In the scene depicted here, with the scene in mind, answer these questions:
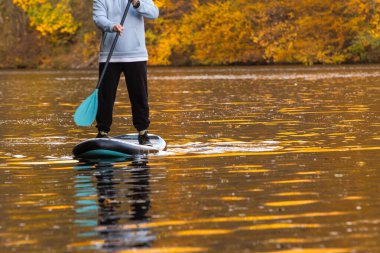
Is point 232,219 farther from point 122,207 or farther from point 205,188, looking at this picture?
point 205,188

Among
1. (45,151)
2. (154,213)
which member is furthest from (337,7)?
(154,213)

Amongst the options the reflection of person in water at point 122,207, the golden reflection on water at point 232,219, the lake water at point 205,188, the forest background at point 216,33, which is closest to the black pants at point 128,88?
the lake water at point 205,188

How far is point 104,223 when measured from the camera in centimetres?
947

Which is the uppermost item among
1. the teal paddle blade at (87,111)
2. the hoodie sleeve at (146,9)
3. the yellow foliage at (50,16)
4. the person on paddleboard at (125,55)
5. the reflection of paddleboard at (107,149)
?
the hoodie sleeve at (146,9)

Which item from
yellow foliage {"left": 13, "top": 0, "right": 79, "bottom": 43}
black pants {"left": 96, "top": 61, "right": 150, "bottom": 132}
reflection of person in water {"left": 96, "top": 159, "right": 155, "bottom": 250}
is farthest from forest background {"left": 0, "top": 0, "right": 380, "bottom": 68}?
reflection of person in water {"left": 96, "top": 159, "right": 155, "bottom": 250}

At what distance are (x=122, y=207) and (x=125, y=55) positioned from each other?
5584mm

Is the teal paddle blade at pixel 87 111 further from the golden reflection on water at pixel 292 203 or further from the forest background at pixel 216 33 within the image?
the forest background at pixel 216 33

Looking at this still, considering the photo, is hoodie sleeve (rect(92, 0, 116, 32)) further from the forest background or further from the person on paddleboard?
the forest background

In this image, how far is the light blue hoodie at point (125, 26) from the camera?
1570 cm

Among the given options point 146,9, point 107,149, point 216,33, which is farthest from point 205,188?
point 216,33

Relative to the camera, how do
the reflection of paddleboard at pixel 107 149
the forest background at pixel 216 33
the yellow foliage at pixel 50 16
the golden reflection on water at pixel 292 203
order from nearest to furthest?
the golden reflection on water at pixel 292 203 → the reflection of paddleboard at pixel 107 149 → the forest background at pixel 216 33 → the yellow foliage at pixel 50 16

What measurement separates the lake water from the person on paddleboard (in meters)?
0.74

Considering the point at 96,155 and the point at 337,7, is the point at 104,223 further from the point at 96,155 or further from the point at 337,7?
the point at 337,7

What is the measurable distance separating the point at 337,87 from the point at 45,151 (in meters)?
20.2
